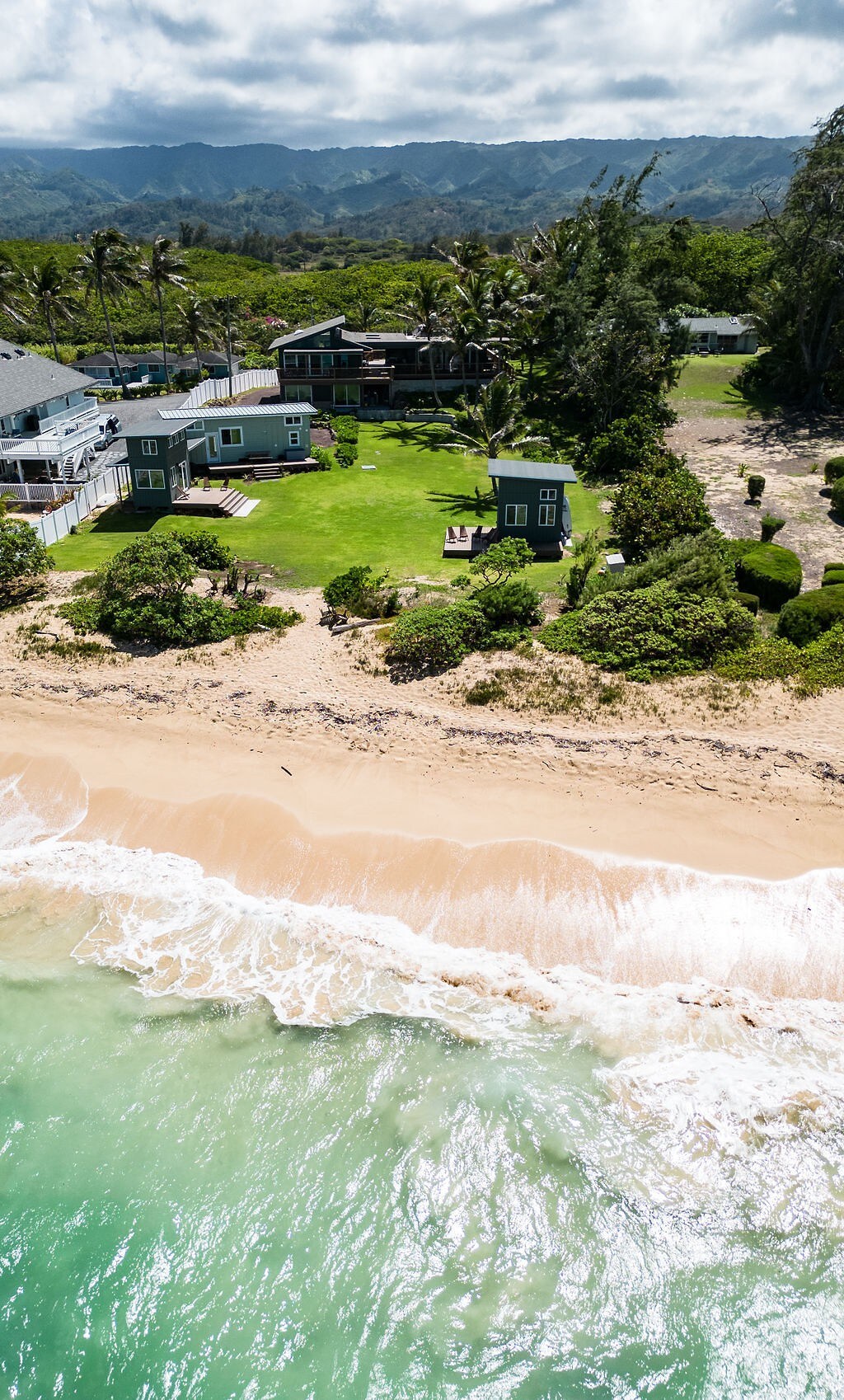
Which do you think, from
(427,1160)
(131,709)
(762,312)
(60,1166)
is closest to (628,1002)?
(427,1160)

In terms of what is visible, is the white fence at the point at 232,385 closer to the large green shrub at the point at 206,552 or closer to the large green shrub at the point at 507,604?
the large green shrub at the point at 206,552

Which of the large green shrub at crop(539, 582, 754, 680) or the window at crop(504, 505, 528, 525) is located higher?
the window at crop(504, 505, 528, 525)

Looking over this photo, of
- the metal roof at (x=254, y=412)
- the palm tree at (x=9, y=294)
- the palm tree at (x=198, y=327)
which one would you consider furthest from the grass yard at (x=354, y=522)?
the palm tree at (x=9, y=294)

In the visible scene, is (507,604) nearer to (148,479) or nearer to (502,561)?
(502,561)

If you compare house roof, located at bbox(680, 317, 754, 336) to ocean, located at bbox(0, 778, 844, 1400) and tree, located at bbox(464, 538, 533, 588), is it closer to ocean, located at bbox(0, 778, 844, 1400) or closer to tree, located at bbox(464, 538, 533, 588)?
tree, located at bbox(464, 538, 533, 588)

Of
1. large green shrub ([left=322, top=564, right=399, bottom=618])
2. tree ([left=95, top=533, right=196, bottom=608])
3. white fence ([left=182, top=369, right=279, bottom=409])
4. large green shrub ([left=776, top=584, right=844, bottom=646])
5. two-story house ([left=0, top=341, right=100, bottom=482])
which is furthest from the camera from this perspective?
white fence ([left=182, top=369, right=279, bottom=409])

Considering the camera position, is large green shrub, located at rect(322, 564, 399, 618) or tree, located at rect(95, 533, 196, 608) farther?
large green shrub, located at rect(322, 564, 399, 618)

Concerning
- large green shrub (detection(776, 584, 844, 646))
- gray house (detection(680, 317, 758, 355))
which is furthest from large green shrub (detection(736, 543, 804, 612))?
gray house (detection(680, 317, 758, 355))

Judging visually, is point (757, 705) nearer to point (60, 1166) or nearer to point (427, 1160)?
point (427, 1160)
